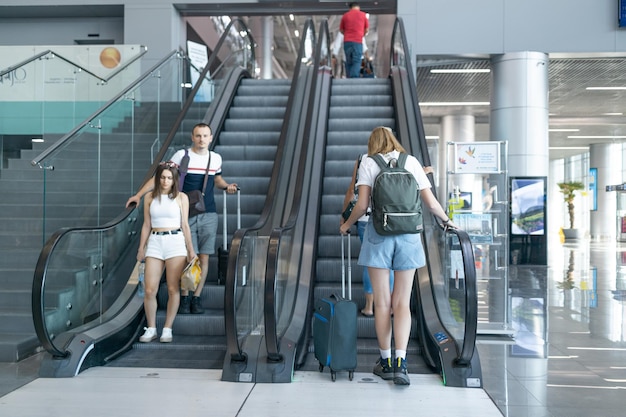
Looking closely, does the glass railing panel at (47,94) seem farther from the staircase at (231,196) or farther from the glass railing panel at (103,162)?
the staircase at (231,196)

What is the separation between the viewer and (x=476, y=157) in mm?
6520

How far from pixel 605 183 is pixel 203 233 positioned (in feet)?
93.6

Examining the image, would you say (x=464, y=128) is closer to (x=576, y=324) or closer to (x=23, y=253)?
(x=576, y=324)

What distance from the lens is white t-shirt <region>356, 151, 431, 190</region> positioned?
4367 mm

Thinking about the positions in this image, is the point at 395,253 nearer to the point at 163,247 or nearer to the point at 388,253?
the point at 388,253

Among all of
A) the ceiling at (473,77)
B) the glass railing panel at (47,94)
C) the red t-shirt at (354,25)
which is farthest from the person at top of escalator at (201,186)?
the ceiling at (473,77)

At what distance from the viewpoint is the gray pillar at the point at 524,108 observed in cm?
1255

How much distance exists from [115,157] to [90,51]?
5103 mm

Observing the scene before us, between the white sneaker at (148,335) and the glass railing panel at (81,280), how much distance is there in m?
0.38

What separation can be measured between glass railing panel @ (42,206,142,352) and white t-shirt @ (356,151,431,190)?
2335mm

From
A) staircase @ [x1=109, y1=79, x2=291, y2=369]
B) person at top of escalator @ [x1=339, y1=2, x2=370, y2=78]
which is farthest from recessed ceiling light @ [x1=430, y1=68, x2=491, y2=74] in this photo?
staircase @ [x1=109, y1=79, x2=291, y2=369]

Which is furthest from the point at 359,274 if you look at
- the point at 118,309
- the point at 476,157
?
the point at 118,309

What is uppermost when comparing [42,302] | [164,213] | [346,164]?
[346,164]

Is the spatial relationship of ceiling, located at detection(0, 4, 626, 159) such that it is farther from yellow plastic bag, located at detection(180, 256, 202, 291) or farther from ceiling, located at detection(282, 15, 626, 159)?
yellow plastic bag, located at detection(180, 256, 202, 291)
